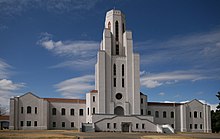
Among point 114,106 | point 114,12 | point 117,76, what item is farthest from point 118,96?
point 114,12

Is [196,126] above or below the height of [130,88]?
below

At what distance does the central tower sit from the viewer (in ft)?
259

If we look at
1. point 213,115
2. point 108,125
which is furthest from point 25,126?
point 213,115

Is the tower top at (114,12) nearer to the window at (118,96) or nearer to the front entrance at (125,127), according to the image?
the window at (118,96)

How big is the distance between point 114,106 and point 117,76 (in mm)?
7532

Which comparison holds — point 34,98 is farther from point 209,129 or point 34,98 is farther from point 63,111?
point 209,129

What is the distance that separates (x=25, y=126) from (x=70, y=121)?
11314 mm

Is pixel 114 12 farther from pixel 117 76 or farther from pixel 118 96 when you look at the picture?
pixel 118 96

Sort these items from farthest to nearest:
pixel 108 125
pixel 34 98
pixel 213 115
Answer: pixel 213 115 < pixel 34 98 < pixel 108 125

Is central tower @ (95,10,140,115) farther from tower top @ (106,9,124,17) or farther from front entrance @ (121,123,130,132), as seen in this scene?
front entrance @ (121,123,130,132)

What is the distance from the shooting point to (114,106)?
7925 centimetres

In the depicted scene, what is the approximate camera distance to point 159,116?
86.0 metres

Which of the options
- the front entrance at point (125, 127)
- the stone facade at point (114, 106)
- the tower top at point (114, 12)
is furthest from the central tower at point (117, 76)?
the front entrance at point (125, 127)

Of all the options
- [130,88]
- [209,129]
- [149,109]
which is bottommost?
[209,129]
